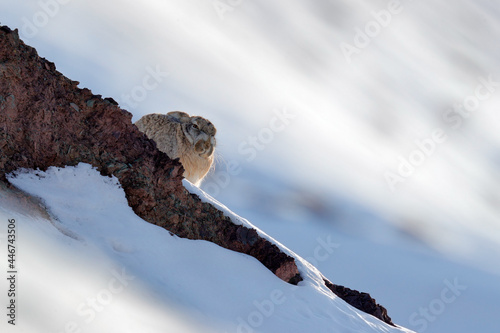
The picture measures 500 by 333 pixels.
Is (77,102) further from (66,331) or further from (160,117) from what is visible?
(160,117)

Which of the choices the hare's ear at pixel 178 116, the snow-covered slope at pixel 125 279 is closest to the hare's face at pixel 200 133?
the hare's ear at pixel 178 116

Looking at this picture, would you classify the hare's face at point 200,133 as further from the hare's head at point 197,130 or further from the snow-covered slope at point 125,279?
A: the snow-covered slope at point 125,279

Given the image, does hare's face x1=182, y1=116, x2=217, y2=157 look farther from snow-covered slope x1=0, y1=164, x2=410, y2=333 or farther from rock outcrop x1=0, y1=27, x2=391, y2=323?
snow-covered slope x1=0, y1=164, x2=410, y2=333

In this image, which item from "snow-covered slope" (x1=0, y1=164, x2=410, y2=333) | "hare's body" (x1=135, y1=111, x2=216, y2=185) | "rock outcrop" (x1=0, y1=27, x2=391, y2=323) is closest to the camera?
"snow-covered slope" (x1=0, y1=164, x2=410, y2=333)

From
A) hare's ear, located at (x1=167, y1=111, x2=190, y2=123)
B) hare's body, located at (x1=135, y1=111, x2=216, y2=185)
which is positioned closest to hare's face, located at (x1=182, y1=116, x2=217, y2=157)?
hare's body, located at (x1=135, y1=111, x2=216, y2=185)

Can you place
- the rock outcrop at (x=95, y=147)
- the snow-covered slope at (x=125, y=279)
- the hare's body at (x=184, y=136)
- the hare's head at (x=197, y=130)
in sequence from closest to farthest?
the snow-covered slope at (x=125, y=279) < the rock outcrop at (x=95, y=147) < the hare's body at (x=184, y=136) < the hare's head at (x=197, y=130)

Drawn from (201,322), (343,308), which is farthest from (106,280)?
(343,308)

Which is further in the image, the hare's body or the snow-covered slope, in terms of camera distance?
the hare's body
